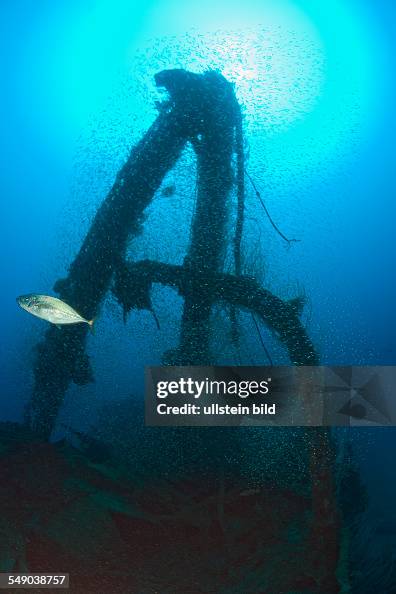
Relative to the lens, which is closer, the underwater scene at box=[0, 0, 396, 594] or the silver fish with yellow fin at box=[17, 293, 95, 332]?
the silver fish with yellow fin at box=[17, 293, 95, 332]

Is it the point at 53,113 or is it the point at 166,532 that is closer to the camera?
the point at 166,532

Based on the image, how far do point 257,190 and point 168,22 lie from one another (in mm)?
1966

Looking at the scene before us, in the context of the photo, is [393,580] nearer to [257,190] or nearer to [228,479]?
[228,479]

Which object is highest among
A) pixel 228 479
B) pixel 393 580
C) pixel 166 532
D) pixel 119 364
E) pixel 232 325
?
pixel 232 325

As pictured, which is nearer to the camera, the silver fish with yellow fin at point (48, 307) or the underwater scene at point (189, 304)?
the silver fish with yellow fin at point (48, 307)

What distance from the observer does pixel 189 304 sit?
3896 mm

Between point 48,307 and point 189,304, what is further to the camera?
point 189,304

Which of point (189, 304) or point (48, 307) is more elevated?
point (189, 304)

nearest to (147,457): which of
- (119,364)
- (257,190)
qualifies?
(119,364)

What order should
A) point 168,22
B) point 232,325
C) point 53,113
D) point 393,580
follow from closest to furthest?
point 393,580 < point 168,22 < point 232,325 < point 53,113

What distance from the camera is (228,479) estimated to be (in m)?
3.80

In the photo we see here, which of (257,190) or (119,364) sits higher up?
(257,190)

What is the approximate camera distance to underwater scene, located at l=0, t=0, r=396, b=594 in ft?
11.4

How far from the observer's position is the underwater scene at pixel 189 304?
11.4 ft
